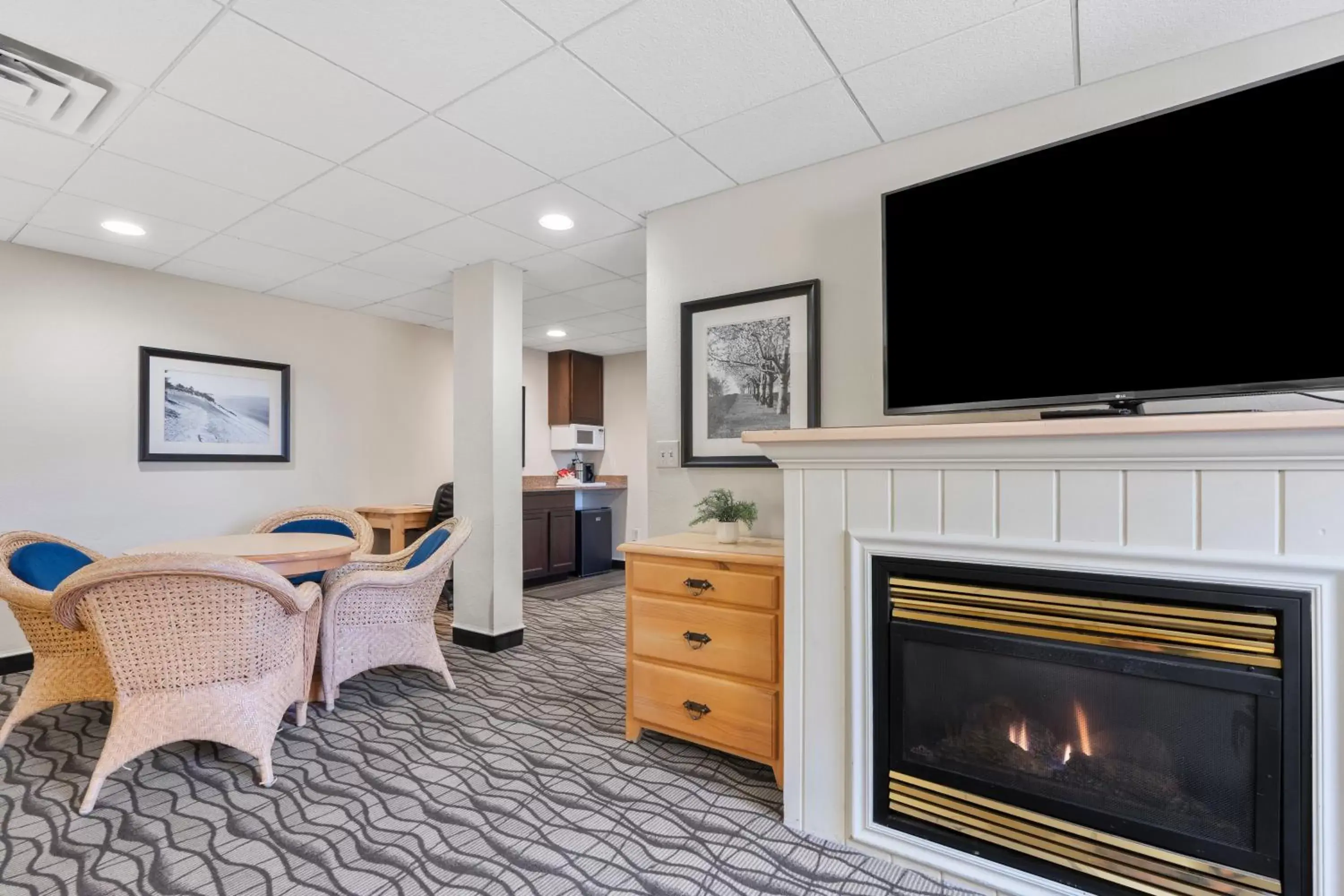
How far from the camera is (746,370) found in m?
2.82

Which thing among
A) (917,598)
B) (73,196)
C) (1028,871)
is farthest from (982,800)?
(73,196)

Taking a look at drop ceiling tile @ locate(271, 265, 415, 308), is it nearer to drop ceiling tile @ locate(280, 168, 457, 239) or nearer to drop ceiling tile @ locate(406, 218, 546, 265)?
drop ceiling tile @ locate(406, 218, 546, 265)

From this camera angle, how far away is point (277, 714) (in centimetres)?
236

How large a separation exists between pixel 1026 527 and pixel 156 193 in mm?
3931

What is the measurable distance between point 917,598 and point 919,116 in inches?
70.8

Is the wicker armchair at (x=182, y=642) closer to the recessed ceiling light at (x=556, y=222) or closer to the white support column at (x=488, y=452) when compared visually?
the white support column at (x=488, y=452)

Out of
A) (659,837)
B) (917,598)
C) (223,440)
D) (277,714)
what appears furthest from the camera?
(223,440)

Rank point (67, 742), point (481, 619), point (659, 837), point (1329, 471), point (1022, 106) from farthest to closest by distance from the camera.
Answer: point (481, 619) → point (67, 742) → point (1022, 106) → point (659, 837) → point (1329, 471)

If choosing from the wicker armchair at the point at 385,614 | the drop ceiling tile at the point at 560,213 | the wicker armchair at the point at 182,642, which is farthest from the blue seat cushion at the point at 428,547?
the drop ceiling tile at the point at 560,213

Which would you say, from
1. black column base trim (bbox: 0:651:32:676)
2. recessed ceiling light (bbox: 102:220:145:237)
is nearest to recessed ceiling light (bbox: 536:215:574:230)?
recessed ceiling light (bbox: 102:220:145:237)

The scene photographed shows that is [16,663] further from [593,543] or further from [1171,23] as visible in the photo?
[1171,23]

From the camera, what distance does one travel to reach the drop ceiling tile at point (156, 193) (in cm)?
264

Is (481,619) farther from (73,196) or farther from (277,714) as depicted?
(73,196)

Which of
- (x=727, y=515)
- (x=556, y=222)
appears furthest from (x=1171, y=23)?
(x=556, y=222)
